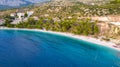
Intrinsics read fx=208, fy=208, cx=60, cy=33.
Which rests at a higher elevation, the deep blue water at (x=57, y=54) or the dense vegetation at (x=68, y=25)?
the dense vegetation at (x=68, y=25)

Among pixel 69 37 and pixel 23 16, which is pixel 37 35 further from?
pixel 23 16

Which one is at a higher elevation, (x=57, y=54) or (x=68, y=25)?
(x=68, y=25)

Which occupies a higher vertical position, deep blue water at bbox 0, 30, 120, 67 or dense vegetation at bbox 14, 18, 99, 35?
dense vegetation at bbox 14, 18, 99, 35

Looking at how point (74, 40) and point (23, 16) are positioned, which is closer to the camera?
point (74, 40)

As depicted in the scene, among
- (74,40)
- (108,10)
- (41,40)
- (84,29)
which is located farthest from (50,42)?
(108,10)

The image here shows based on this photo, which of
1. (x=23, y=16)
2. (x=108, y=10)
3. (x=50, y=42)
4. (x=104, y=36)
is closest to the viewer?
(x=50, y=42)

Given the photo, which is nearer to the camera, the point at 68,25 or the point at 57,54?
the point at 57,54

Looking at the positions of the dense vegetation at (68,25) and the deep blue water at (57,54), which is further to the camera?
the dense vegetation at (68,25)

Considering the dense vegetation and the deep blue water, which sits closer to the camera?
the deep blue water
